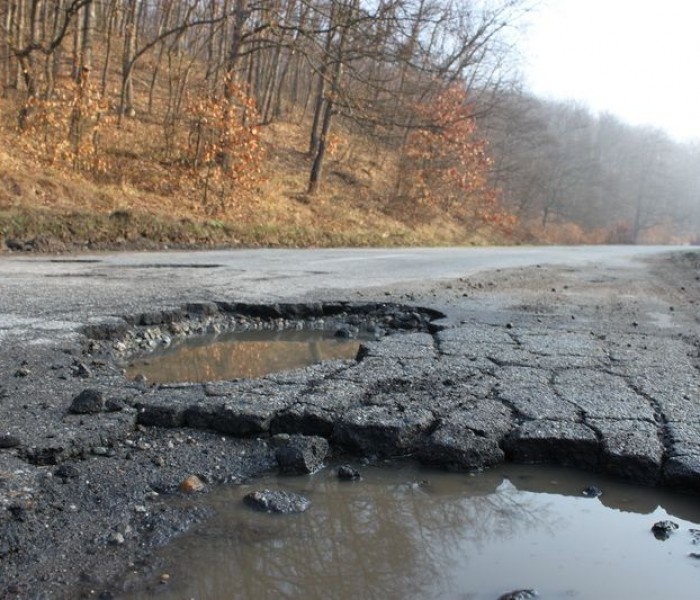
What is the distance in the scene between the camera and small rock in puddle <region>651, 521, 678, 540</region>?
2424 millimetres

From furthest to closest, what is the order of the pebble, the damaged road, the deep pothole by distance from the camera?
the deep pothole
the damaged road
the pebble

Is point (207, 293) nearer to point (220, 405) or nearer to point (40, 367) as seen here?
point (40, 367)

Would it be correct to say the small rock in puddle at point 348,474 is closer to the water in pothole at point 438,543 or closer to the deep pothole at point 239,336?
the water in pothole at point 438,543

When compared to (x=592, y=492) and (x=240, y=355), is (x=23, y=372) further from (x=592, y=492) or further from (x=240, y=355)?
(x=592, y=492)

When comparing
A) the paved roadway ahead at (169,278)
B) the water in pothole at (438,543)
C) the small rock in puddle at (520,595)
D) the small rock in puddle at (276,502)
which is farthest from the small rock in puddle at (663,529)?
the paved roadway ahead at (169,278)

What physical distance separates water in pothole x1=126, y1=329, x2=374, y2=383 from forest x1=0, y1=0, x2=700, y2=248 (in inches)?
224

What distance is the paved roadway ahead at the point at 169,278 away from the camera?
207 inches

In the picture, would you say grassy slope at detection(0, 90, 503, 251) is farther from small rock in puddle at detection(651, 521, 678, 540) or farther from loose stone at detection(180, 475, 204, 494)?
small rock in puddle at detection(651, 521, 678, 540)

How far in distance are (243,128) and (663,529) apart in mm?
13971

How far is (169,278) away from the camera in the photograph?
7.21m

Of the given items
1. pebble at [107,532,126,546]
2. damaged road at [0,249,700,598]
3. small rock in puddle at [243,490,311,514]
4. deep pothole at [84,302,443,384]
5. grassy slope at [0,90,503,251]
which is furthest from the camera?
grassy slope at [0,90,503,251]

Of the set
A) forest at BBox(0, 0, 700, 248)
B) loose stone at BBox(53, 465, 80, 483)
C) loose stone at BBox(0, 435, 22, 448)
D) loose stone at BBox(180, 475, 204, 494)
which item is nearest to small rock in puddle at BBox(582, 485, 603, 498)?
loose stone at BBox(180, 475, 204, 494)

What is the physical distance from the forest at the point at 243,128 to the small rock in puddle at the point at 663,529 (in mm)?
8658

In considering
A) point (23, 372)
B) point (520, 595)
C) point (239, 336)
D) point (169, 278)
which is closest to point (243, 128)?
point (169, 278)
